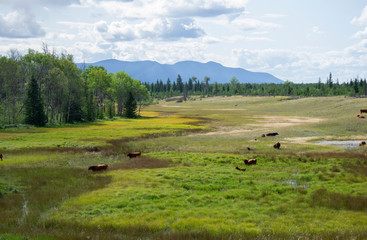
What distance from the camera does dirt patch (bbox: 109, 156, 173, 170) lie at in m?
26.7

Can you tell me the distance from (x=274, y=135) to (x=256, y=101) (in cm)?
13057

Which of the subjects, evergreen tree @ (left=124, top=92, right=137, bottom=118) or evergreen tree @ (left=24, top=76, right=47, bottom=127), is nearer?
evergreen tree @ (left=24, top=76, right=47, bottom=127)

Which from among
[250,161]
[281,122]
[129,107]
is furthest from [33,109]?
[281,122]

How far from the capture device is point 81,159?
31.2 metres

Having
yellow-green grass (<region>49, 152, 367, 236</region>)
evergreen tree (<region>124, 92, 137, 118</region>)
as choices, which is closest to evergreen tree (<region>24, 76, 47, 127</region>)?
evergreen tree (<region>124, 92, 137, 118</region>)

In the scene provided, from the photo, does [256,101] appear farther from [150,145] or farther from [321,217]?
[321,217]

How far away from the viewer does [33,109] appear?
6719 cm

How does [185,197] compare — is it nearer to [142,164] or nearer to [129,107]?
[142,164]

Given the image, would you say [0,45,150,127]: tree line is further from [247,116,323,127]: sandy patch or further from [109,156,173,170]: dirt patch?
[247,116,323,127]: sandy patch

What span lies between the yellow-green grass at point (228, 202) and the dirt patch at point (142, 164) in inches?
95.8

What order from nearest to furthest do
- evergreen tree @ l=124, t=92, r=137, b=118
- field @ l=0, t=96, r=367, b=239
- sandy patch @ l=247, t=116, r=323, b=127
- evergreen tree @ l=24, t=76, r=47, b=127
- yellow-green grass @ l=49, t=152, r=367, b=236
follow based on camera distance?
field @ l=0, t=96, r=367, b=239
yellow-green grass @ l=49, t=152, r=367, b=236
evergreen tree @ l=24, t=76, r=47, b=127
sandy patch @ l=247, t=116, r=323, b=127
evergreen tree @ l=124, t=92, r=137, b=118

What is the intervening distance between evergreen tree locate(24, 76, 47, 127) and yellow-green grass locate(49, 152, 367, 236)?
53.1 metres

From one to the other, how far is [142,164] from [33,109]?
170ft

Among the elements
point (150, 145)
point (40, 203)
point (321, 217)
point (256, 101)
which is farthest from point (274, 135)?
point (256, 101)
